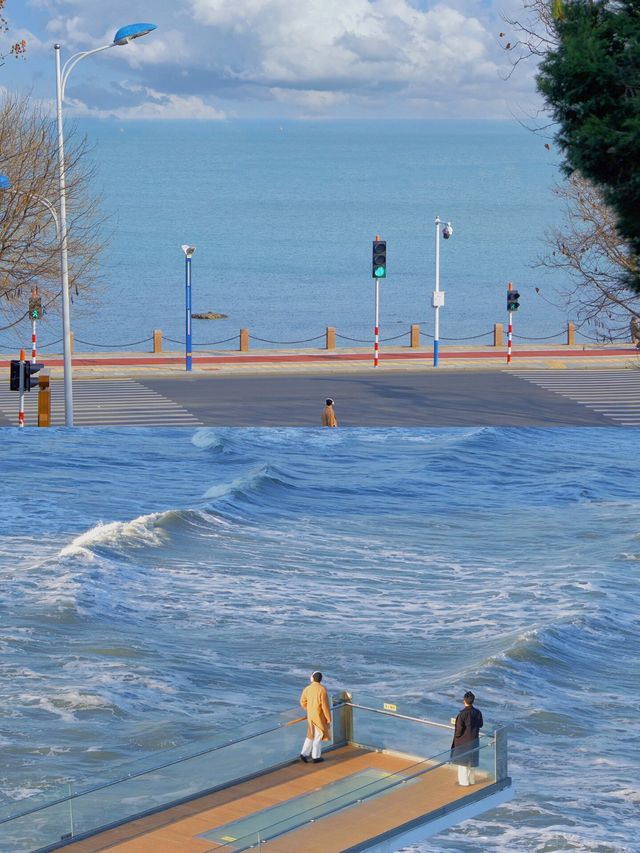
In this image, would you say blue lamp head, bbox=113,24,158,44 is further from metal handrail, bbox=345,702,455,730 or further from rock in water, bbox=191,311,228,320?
rock in water, bbox=191,311,228,320

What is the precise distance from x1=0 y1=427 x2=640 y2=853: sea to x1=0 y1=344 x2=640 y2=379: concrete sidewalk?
36.4ft

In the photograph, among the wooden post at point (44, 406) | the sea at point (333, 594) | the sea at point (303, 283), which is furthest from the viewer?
the sea at point (303, 283)

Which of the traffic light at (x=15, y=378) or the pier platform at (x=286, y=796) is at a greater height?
the traffic light at (x=15, y=378)

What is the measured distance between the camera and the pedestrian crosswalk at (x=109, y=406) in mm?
40344

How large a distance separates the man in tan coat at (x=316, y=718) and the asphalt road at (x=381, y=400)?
1023 inches

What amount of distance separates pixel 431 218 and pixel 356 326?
10559 cm

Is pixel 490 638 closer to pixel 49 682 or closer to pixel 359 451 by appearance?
pixel 49 682

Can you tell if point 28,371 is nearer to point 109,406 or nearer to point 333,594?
point 109,406

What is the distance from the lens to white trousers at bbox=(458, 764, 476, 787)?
13.5 metres

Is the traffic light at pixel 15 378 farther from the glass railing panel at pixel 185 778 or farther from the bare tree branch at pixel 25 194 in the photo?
the glass railing panel at pixel 185 778

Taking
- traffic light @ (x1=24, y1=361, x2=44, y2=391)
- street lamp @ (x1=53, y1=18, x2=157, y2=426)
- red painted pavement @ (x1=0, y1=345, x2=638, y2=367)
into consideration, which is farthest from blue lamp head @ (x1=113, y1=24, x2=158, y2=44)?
red painted pavement @ (x1=0, y1=345, x2=638, y2=367)

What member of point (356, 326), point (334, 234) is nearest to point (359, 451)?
point (356, 326)

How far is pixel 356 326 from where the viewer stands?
9238 cm

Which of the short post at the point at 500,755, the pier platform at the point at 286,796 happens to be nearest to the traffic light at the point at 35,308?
the pier platform at the point at 286,796
